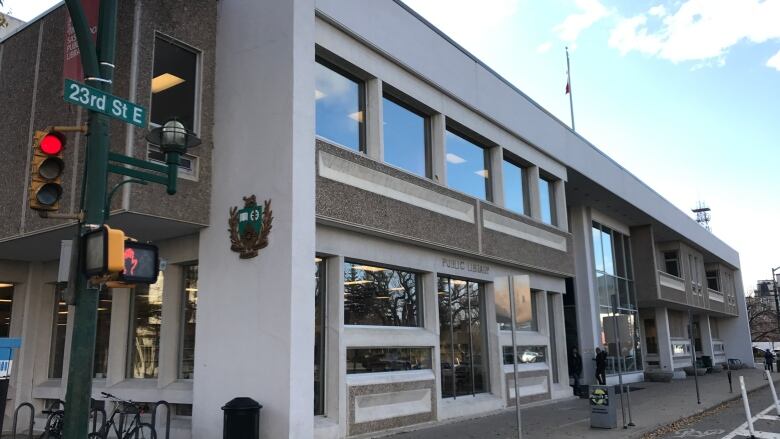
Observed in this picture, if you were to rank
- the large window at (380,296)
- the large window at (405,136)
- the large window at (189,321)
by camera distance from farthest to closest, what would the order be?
the large window at (405,136)
the large window at (380,296)
the large window at (189,321)

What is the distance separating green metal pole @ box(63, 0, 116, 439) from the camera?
604 cm

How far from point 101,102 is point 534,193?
14.8 metres

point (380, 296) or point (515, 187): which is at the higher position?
point (515, 187)

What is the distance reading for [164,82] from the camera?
11031 mm

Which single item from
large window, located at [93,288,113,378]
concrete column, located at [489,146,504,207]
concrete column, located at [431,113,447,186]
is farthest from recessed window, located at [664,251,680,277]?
large window, located at [93,288,113,378]

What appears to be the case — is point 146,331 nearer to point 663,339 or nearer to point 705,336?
point 663,339

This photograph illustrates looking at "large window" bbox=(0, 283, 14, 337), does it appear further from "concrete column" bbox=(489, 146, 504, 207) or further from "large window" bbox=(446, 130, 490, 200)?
"concrete column" bbox=(489, 146, 504, 207)

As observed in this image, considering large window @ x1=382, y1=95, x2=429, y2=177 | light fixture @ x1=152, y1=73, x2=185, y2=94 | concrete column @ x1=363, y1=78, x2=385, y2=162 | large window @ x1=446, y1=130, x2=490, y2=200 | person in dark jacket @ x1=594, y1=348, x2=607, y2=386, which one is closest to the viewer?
light fixture @ x1=152, y1=73, x2=185, y2=94

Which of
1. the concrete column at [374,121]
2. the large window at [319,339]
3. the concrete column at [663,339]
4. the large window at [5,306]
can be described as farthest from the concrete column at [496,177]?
the concrete column at [663,339]

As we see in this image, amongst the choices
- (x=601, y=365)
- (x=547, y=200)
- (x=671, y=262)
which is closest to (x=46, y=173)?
(x=547, y=200)

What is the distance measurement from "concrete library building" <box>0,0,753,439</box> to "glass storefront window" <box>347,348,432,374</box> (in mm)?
51

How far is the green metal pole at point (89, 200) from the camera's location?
6043mm

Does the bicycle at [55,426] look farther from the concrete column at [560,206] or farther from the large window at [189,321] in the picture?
the concrete column at [560,206]

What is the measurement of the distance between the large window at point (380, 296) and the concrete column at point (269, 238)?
2096 millimetres
